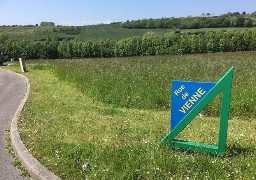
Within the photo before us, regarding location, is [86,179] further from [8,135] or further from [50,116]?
[50,116]

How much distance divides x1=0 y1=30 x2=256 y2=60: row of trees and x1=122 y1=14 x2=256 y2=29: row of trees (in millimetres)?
29099

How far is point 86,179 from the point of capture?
4.71 m

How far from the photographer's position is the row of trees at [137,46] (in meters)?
62.8

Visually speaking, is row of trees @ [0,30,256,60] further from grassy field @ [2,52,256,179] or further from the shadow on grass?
the shadow on grass

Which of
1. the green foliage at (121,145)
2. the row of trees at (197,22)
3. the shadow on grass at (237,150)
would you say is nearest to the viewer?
the green foliage at (121,145)

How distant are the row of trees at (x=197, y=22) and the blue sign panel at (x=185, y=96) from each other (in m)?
92.2

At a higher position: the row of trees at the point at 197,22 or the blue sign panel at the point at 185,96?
the row of trees at the point at 197,22

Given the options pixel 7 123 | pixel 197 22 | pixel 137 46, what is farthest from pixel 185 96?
pixel 197 22

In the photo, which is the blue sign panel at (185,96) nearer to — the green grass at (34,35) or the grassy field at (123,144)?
the grassy field at (123,144)

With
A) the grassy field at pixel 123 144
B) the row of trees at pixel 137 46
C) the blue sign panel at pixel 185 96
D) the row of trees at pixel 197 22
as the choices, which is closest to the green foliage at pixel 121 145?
the grassy field at pixel 123 144

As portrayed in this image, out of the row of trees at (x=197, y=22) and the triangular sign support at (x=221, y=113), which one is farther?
the row of trees at (x=197, y=22)

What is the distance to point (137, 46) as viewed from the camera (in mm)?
69688

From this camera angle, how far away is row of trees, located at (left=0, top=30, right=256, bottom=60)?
62.8 m

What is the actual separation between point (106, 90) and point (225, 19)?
91780mm
